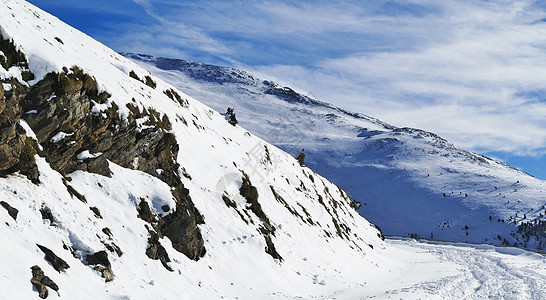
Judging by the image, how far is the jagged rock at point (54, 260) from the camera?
37.9ft

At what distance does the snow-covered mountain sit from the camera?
12.6 meters

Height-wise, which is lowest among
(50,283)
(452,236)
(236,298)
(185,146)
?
(452,236)

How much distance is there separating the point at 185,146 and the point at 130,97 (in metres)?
5.86

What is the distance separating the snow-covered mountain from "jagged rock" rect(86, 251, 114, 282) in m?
0.04

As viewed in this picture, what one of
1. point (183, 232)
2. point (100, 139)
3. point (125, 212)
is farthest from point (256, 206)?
point (100, 139)

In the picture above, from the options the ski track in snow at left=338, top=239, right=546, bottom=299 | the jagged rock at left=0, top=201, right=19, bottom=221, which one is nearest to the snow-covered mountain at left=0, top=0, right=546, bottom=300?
the jagged rock at left=0, top=201, right=19, bottom=221

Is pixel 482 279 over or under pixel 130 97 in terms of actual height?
under

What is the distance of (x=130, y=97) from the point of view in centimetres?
2166

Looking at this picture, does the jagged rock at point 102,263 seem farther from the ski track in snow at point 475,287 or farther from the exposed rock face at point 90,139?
the ski track in snow at point 475,287

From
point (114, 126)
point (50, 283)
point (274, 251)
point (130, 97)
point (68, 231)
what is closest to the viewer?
point (50, 283)

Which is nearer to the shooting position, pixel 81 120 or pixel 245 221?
pixel 81 120

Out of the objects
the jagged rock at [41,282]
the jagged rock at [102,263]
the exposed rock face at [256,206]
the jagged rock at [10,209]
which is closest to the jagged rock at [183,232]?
the jagged rock at [102,263]

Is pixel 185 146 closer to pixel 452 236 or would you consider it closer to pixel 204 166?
pixel 204 166

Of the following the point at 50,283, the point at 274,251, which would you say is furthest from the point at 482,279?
the point at 50,283
